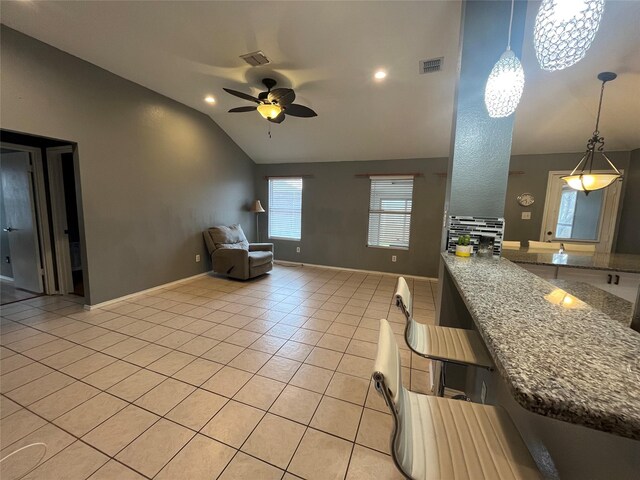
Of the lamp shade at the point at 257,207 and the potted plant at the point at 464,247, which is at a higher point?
Answer: the lamp shade at the point at 257,207

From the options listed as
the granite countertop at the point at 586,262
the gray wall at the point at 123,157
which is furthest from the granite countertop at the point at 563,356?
the gray wall at the point at 123,157

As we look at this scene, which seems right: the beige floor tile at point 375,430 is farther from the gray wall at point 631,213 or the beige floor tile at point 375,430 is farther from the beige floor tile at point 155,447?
the gray wall at point 631,213

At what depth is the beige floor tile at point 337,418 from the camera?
154 cm

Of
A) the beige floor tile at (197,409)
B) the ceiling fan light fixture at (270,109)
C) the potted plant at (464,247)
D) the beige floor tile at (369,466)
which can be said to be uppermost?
the ceiling fan light fixture at (270,109)

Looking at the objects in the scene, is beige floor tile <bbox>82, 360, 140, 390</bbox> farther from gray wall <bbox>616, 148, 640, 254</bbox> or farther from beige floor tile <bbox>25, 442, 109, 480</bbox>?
gray wall <bbox>616, 148, 640, 254</bbox>

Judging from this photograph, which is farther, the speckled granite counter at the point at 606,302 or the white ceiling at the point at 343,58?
the white ceiling at the point at 343,58

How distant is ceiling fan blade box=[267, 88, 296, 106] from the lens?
2621 mm

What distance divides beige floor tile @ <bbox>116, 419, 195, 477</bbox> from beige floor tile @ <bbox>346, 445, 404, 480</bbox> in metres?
0.93

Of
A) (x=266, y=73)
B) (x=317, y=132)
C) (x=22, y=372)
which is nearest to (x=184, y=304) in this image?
(x=22, y=372)

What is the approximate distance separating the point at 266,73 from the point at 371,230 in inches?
128

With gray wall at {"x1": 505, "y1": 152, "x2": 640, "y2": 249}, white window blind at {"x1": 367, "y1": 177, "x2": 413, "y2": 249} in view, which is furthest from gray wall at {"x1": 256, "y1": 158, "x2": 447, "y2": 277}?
gray wall at {"x1": 505, "y1": 152, "x2": 640, "y2": 249}

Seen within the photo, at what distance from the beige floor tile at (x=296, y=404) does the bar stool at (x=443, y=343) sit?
2.73 feet

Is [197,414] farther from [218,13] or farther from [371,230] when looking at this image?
[371,230]

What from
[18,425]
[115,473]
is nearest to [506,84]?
[115,473]
